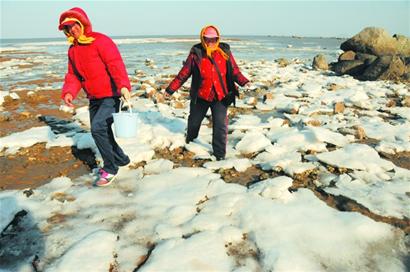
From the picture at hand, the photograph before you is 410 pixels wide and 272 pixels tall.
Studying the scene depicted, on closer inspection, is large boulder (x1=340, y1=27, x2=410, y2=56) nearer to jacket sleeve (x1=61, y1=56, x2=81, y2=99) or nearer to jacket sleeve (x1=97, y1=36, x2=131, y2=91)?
jacket sleeve (x1=97, y1=36, x2=131, y2=91)

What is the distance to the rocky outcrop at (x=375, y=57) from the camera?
432 inches

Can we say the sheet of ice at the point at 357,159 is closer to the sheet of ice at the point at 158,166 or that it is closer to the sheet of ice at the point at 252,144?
the sheet of ice at the point at 252,144

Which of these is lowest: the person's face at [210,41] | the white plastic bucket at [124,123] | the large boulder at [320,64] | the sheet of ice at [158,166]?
the sheet of ice at [158,166]

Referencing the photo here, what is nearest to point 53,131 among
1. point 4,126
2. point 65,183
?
point 4,126

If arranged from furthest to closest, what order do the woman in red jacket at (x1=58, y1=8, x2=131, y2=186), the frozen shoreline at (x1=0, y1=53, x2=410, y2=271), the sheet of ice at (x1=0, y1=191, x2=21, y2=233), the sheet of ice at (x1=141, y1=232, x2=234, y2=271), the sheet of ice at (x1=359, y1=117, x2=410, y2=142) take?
the sheet of ice at (x1=359, y1=117, x2=410, y2=142) → the woman in red jacket at (x1=58, y1=8, x2=131, y2=186) → the sheet of ice at (x1=0, y1=191, x2=21, y2=233) → the frozen shoreline at (x1=0, y1=53, x2=410, y2=271) → the sheet of ice at (x1=141, y1=232, x2=234, y2=271)

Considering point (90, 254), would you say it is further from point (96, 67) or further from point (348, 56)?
point (348, 56)

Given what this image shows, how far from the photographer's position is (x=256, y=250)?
251 centimetres

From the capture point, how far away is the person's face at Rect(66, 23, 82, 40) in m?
3.15

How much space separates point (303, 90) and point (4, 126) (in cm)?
708

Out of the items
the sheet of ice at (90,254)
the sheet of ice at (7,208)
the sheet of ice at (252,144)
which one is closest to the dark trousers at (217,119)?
the sheet of ice at (252,144)

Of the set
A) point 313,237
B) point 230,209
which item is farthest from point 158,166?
point 313,237

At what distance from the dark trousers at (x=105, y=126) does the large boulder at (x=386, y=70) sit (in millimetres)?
10171

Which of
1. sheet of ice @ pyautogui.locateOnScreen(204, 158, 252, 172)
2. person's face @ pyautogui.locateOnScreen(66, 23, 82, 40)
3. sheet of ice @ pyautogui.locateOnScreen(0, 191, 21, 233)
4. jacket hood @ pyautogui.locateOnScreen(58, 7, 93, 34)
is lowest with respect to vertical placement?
sheet of ice @ pyautogui.locateOnScreen(0, 191, 21, 233)

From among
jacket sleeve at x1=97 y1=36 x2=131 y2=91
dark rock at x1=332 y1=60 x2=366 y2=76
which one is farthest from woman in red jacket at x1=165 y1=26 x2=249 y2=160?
dark rock at x1=332 y1=60 x2=366 y2=76
